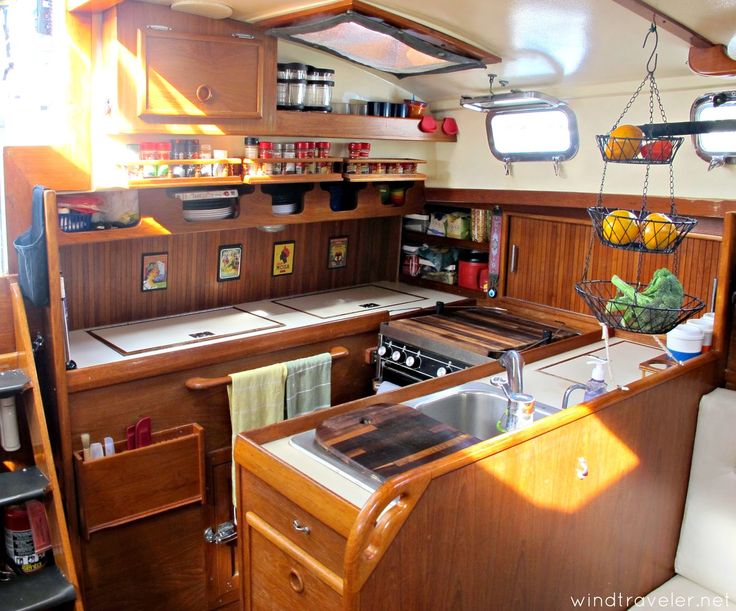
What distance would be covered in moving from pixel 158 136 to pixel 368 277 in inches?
57.2

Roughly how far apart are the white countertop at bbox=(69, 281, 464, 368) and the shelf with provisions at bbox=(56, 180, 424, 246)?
359 millimetres

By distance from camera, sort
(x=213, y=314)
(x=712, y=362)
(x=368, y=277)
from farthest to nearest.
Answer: (x=368, y=277)
(x=213, y=314)
(x=712, y=362)

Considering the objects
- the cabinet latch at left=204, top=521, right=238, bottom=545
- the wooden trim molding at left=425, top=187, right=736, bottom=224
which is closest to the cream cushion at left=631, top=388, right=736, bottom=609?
the wooden trim molding at left=425, top=187, right=736, bottom=224

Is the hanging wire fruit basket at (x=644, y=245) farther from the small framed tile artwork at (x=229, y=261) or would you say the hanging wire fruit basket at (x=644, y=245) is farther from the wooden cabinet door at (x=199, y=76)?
the small framed tile artwork at (x=229, y=261)

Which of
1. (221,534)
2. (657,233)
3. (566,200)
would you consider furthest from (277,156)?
(657,233)

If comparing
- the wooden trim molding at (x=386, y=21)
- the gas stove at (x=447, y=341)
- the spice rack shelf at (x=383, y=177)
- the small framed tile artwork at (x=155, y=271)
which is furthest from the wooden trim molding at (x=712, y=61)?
the small framed tile artwork at (x=155, y=271)

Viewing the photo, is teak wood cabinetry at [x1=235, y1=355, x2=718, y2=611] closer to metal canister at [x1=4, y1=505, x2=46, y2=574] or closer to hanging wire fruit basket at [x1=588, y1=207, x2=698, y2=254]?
hanging wire fruit basket at [x1=588, y1=207, x2=698, y2=254]

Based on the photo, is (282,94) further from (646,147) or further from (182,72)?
(646,147)

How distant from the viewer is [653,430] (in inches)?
77.3

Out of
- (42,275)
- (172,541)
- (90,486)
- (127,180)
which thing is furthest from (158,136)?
(172,541)

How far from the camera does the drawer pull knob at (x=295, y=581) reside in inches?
63.8

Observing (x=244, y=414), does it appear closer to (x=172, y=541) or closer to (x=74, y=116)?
(x=172, y=541)

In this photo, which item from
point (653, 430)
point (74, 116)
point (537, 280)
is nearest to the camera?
point (653, 430)

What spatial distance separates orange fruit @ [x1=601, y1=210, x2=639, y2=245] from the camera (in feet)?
5.44
